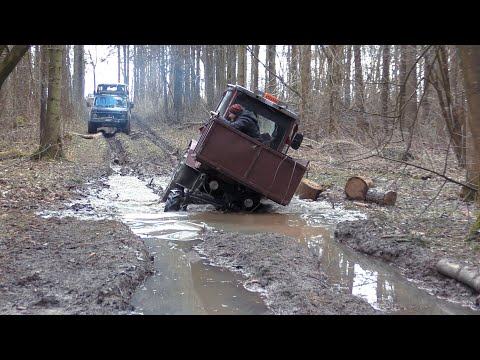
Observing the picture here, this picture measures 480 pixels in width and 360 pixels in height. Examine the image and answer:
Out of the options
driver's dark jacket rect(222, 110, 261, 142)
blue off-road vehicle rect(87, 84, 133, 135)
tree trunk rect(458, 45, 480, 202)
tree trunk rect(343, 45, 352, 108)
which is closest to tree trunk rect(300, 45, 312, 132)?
tree trunk rect(343, 45, 352, 108)

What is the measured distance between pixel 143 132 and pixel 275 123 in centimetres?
2235

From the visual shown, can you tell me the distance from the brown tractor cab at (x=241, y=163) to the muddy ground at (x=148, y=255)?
6.36 feet

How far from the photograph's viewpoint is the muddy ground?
15.2 feet

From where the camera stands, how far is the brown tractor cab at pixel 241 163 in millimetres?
9484

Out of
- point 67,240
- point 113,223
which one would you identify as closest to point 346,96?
point 113,223

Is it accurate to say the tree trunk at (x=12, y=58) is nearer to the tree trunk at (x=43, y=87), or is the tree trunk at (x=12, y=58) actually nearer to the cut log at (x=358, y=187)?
the cut log at (x=358, y=187)

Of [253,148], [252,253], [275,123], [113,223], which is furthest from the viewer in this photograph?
[275,123]

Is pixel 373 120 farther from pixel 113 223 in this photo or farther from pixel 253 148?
pixel 113 223

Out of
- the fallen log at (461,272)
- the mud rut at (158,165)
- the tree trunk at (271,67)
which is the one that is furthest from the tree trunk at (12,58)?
the tree trunk at (271,67)

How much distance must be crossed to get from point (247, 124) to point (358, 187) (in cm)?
372

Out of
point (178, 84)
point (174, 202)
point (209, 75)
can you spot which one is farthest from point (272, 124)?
point (178, 84)

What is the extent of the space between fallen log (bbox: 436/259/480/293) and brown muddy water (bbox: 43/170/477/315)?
15.1 inches

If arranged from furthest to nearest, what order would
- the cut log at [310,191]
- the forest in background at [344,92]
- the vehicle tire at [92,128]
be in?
the vehicle tire at [92,128]
the cut log at [310,191]
the forest in background at [344,92]
